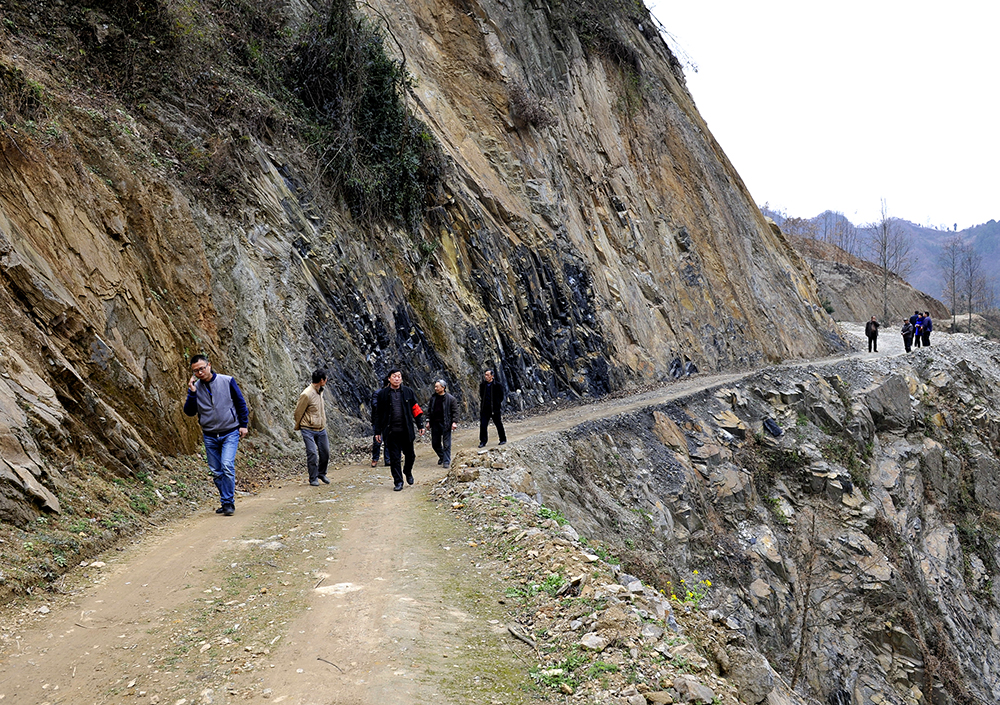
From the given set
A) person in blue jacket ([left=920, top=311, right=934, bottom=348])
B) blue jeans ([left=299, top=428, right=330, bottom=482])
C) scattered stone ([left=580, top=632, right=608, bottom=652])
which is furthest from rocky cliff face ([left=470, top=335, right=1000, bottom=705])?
person in blue jacket ([left=920, top=311, right=934, bottom=348])

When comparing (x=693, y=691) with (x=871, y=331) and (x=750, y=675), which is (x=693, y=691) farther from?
(x=871, y=331)

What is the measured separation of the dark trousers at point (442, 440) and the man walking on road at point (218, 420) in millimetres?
3756

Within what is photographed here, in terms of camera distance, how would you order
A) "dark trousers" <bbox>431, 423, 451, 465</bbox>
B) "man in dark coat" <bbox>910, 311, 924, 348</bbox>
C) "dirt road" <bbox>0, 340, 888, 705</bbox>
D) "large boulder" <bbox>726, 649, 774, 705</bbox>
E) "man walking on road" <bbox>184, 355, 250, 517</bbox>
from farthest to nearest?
"man in dark coat" <bbox>910, 311, 924, 348</bbox> < "dark trousers" <bbox>431, 423, 451, 465</bbox> < "man walking on road" <bbox>184, 355, 250, 517</bbox> < "large boulder" <bbox>726, 649, 774, 705</bbox> < "dirt road" <bbox>0, 340, 888, 705</bbox>

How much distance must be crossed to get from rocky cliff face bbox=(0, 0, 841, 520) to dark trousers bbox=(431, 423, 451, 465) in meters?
2.09

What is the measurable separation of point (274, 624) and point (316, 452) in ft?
16.6

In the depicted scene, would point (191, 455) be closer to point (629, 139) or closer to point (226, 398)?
point (226, 398)

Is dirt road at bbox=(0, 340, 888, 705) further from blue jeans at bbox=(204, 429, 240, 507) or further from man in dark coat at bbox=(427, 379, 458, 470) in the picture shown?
man in dark coat at bbox=(427, 379, 458, 470)

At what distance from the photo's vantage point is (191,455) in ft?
28.6

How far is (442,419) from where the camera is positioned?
10.8 metres

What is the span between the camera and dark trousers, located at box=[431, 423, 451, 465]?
10.9 metres

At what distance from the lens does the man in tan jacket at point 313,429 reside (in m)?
9.35

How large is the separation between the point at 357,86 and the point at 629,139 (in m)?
15.4

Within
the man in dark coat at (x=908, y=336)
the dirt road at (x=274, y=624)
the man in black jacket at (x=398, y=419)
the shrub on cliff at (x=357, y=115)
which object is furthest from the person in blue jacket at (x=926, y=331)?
the dirt road at (x=274, y=624)

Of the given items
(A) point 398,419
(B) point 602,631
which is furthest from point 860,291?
(B) point 602,631
